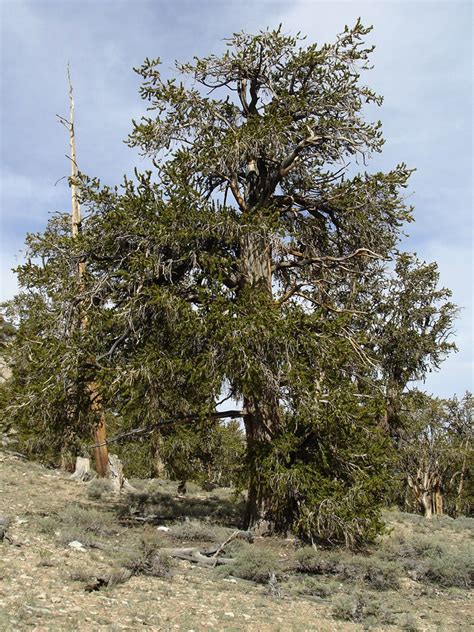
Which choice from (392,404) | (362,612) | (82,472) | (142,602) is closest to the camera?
(142,602)

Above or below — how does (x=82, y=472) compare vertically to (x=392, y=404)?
below

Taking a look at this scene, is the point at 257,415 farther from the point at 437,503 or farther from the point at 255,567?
the point at 437,503

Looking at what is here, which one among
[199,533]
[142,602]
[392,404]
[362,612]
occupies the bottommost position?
[142,602]

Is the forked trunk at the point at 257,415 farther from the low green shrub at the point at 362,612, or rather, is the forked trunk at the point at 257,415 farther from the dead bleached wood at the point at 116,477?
the dead bleached wood at the point at 116,477

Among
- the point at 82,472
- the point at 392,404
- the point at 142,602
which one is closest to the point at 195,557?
the point at 142,602

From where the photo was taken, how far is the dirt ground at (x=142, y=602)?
5.76 meters

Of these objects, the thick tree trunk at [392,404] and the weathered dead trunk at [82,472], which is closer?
the weathered dead trunk at [82,472]

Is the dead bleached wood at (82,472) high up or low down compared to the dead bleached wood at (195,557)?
up

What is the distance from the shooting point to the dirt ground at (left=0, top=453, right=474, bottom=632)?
18.9 feet

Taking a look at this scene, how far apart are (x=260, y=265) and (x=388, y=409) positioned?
11.1 meters

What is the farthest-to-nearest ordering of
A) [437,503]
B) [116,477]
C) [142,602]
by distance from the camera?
[437,503] < [116,477] < [142,602]

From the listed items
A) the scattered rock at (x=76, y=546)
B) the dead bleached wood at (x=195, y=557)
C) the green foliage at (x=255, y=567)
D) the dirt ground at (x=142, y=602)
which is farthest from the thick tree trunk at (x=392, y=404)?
the scattered rock at (x=76, y=546)

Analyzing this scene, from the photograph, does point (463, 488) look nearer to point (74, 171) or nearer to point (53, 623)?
point (74, 171)

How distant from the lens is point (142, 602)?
6582mm
